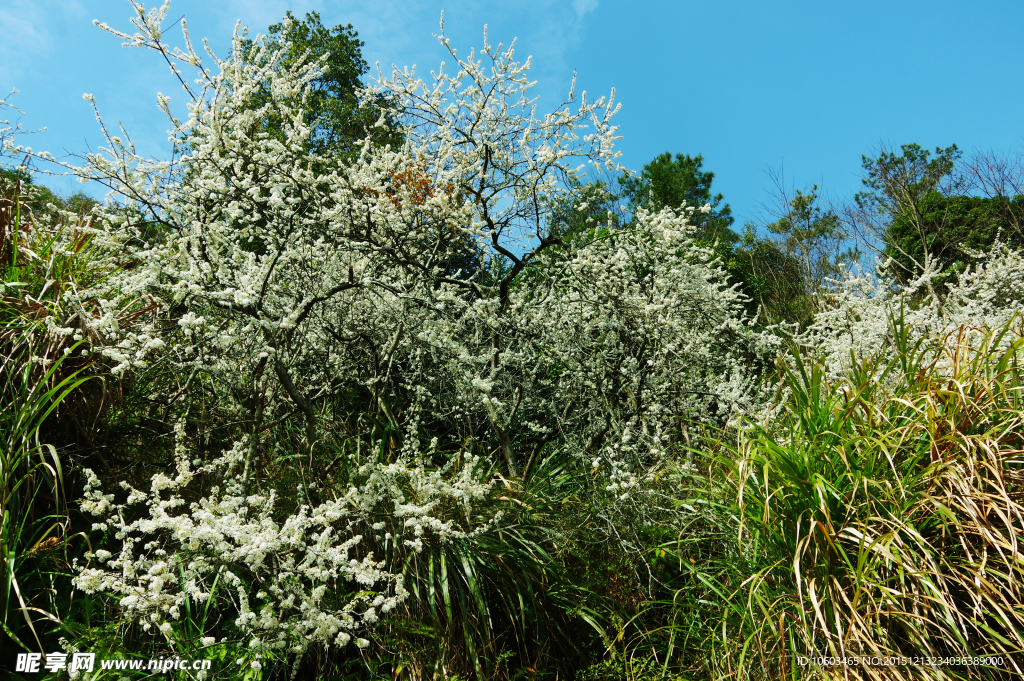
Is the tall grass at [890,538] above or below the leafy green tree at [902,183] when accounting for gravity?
below

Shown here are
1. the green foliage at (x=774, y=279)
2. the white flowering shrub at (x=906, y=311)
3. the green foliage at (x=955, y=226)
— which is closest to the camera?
the white flowering shrub at (x=906, y=311)

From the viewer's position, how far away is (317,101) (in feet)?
49.6

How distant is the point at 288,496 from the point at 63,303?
1.75 meters

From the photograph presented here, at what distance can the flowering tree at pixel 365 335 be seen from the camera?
9.40 feet

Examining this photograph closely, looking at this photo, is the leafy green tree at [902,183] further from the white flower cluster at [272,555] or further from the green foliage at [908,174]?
the white flower cluster at [272,555]

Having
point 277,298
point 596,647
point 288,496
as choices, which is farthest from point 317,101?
point 596,647

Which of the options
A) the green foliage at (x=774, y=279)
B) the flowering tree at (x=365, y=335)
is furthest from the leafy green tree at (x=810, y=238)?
the flowering tree at (x=365, y=335)

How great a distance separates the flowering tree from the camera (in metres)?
2.87

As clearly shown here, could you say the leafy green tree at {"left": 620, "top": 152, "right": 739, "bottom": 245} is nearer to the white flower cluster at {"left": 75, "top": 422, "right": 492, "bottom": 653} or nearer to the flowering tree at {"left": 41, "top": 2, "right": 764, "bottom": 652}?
the flowering tree at {"left": 41, "top": 2, "right": 764, "bottom": 652}

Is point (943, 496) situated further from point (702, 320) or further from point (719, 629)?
point (702, 320)

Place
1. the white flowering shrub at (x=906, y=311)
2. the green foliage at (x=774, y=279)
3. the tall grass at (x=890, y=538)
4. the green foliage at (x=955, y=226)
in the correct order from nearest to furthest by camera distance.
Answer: the tall grass at (x=890, y=538) → the white flowering shrub at (x=906, y=311) → the green foliage at (x=774, y=279) → the green foliage at (x=955, y=226)

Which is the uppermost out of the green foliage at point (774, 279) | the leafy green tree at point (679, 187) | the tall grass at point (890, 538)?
the leafy green tree at point (679, 187)

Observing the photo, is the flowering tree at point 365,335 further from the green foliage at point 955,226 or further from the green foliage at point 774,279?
the green foliage at point 955,226

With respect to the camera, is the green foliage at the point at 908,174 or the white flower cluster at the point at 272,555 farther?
the green foliage at the point at 908,174
